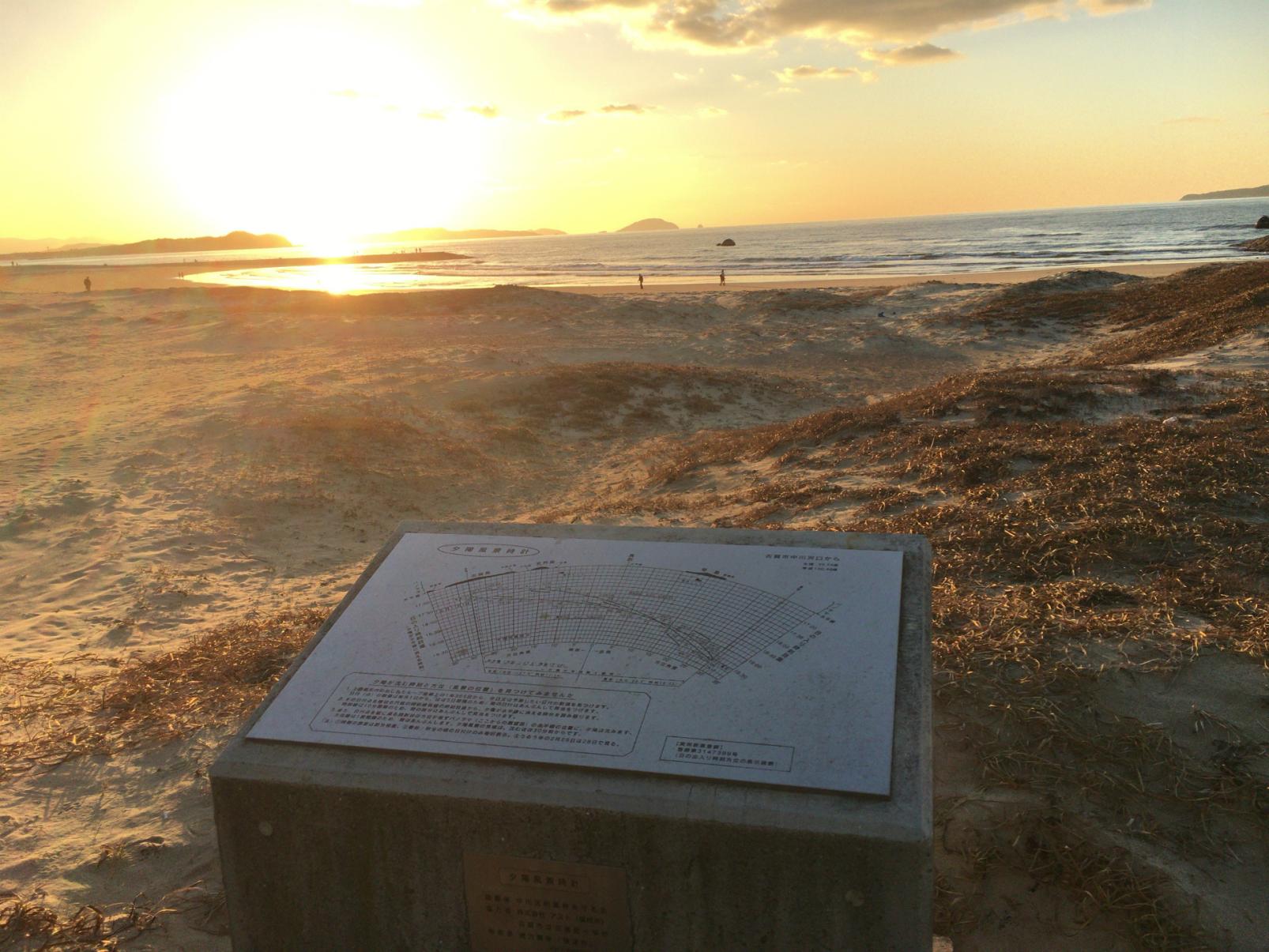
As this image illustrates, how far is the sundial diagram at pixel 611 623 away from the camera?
2871 millimetres

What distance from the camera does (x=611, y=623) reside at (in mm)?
3072

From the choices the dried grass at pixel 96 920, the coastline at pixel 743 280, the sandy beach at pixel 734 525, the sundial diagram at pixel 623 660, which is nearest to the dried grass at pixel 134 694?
the sandy beach at pixel 734 525

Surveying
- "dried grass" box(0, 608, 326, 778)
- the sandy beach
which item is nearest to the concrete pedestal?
the sandy beach

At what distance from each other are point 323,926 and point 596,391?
11.4 m

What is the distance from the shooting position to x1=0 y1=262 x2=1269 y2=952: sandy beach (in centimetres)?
317

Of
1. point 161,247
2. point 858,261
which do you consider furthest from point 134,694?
point 161,247

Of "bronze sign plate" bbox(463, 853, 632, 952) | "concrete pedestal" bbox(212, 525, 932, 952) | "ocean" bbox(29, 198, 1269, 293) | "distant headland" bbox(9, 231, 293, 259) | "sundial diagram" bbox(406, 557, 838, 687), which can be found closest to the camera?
"concrete pedestal" bbox(212, 525, 932, 952)

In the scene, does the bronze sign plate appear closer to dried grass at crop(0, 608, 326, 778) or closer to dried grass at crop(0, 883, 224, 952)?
dried grass at crop(0, 883, 224, 952)

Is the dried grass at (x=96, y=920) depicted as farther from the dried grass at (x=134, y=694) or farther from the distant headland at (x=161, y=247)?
the distant headland at (x=161, y=247)

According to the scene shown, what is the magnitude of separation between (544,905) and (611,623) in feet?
2.96

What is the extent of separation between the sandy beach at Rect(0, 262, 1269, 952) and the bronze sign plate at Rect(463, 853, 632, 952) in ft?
3.76

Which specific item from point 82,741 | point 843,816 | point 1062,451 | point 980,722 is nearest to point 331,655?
point 843,816

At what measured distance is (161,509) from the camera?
850cm

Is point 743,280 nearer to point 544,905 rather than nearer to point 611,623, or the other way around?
point 611,623
